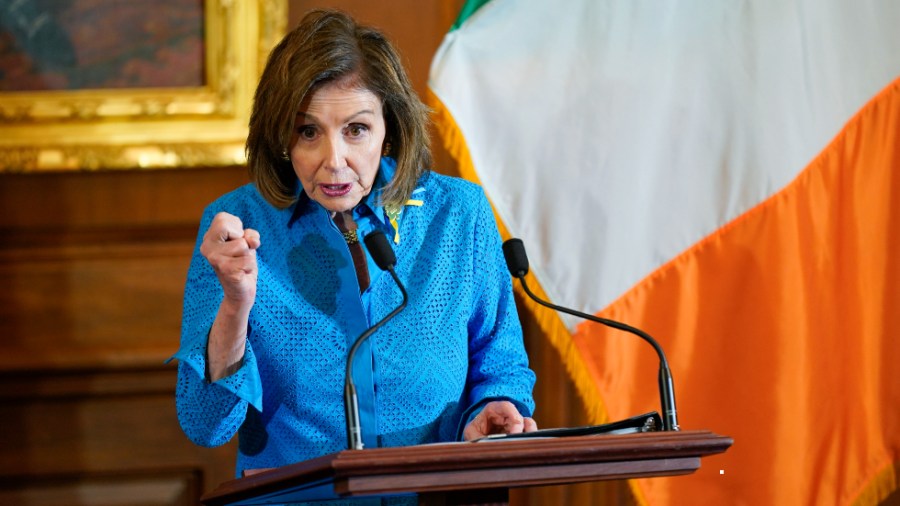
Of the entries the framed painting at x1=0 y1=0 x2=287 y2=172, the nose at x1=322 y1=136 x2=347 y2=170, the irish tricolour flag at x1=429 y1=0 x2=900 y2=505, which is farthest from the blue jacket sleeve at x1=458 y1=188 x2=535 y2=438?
the framed painting at x1=0 y1=0 x2=287 y2=172

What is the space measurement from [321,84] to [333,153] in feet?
0.41

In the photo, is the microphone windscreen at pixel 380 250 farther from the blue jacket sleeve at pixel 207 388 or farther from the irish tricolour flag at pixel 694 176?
the irish tricolour flag at pixel 694 176

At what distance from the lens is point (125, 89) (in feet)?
9.22

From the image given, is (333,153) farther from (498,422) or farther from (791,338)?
(791,338)

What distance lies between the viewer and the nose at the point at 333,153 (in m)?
1.74

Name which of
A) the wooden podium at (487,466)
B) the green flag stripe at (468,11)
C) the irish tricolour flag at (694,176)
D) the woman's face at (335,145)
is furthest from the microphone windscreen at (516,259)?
the green flag stripe at (468,11)

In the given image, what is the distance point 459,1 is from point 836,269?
119cm

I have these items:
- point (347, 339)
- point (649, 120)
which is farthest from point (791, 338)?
point (347, 339)

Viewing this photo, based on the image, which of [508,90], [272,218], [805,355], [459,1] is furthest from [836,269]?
[272,218]

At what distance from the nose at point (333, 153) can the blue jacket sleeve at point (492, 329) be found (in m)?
0.28

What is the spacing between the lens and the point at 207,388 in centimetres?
162

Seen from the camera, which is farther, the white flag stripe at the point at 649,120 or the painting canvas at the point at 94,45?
the painting canvas at the point at 94,45

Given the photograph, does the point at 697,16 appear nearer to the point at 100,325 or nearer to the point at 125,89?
the point at 125,89

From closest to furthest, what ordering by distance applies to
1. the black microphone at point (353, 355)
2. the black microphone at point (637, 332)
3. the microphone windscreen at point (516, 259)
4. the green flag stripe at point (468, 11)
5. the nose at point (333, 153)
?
the black microphone at point (353, 355) → the black microphone at point (637, 332) → the microphone windscreen at point (516, 259) → the nose at point (333, 153) → the green flag stripe at point (468, 11)
